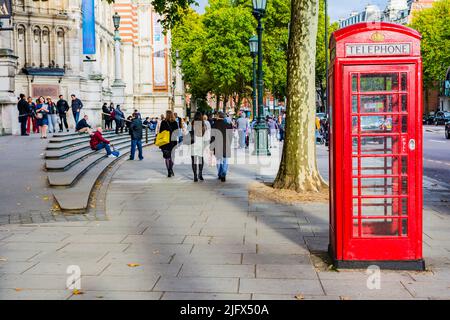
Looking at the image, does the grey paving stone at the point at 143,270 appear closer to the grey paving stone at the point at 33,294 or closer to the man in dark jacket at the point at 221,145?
the grey paving stone at the point at 33,294

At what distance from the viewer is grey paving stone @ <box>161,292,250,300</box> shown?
514cm

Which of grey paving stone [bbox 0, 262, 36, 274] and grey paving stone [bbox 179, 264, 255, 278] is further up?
grey paving stone [bbox 0, 262, 36, 274]

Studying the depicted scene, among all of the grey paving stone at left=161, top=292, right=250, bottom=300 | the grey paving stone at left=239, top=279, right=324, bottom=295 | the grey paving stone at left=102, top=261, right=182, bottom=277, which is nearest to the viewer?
the grey paving stone at left=161, top=292, right=250, bottom=300

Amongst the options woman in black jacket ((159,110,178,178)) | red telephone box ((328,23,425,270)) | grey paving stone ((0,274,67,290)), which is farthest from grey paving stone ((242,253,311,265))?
woman in black jacket ((159,110,178,178))

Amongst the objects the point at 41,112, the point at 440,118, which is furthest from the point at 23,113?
the point at 440,118

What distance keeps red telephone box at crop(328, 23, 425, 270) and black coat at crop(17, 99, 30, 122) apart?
19372 millimetres

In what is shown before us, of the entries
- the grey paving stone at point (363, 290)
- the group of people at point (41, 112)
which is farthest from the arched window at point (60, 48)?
the grey paving stone at point (363, 290)

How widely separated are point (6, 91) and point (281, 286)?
21.1m

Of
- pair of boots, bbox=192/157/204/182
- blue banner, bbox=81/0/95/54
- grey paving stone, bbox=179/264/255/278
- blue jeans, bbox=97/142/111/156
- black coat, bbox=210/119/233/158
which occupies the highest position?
blue banner, bbox=81/0/95/54

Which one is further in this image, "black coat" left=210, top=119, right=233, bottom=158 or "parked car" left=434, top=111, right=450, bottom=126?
"parked car" left=434, top=111, right=450, bottom=126

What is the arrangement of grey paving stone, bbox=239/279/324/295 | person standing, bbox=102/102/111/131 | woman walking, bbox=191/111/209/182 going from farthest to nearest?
person standing, bbox=102/102/111/131 → woman walking, bbox=191/111/209/182 → grey paving stone, bbox=239/279/324/295

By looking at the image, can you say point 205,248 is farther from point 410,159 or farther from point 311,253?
point 410,159

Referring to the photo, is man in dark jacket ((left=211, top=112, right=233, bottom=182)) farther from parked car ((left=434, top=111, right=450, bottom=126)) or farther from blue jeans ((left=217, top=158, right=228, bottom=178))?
parked car ((left=434, top=111, right=450, bottom=126))

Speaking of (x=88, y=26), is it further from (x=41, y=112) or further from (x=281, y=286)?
(x=281, y=286)
